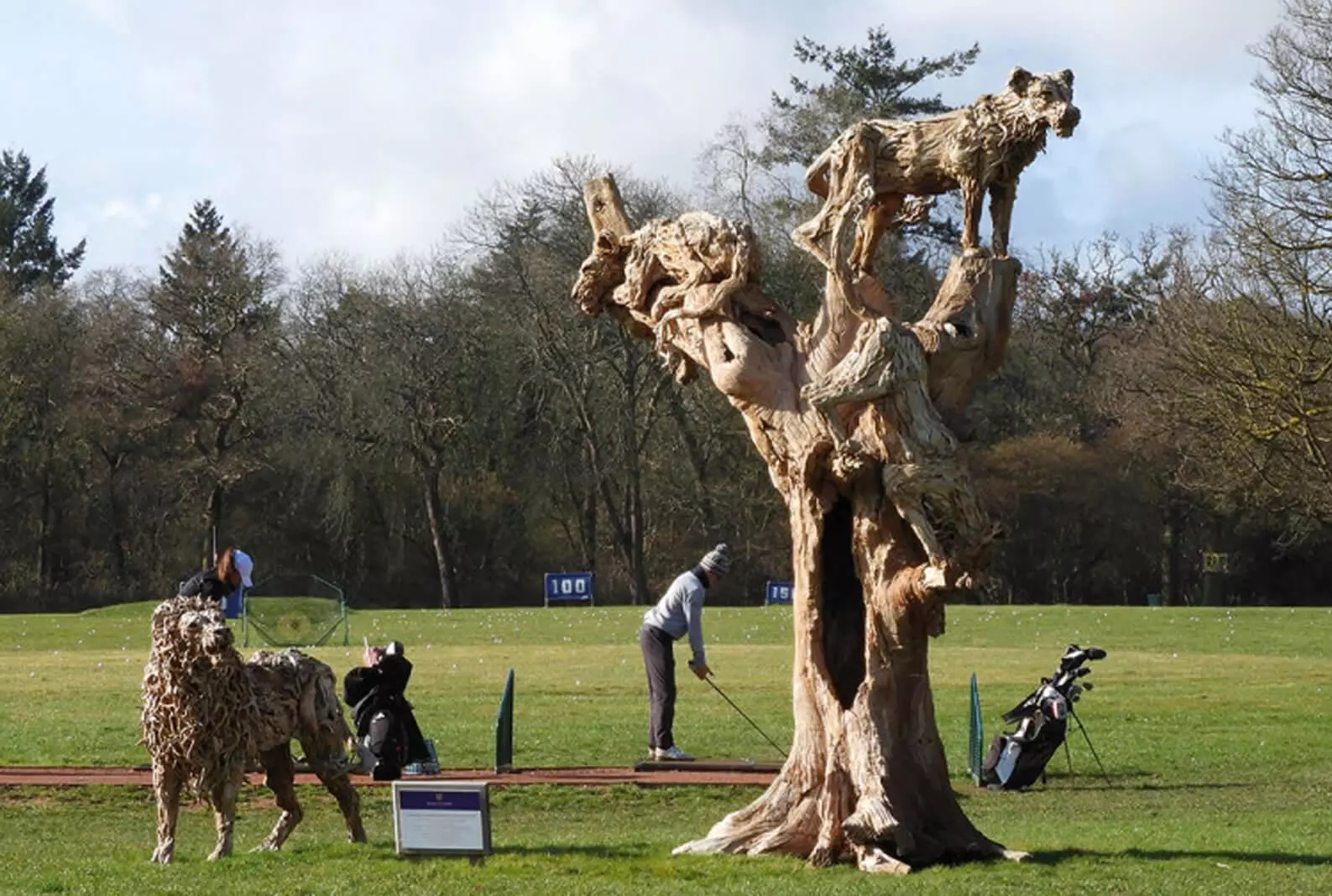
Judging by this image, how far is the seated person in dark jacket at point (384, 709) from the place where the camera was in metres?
17.0

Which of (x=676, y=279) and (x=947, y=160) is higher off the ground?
(x=947, y=160)

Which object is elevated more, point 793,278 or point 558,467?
point 793,278

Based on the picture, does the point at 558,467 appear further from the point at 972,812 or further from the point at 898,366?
the point at 898,366

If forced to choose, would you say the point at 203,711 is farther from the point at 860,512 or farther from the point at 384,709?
the point at 384,709

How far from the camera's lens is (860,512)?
38.3 ft

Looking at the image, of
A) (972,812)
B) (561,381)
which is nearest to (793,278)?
(561,381)

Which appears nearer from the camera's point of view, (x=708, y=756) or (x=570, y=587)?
(x=708, y=756)

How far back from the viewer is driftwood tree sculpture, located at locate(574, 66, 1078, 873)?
11344mm

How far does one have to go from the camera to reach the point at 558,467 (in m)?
63.0

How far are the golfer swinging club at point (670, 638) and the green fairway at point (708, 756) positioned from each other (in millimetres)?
1065

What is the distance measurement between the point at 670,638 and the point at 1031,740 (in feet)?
11.2

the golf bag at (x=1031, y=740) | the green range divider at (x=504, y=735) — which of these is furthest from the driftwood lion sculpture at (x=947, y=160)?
the green range divider at (x=504, y=735)

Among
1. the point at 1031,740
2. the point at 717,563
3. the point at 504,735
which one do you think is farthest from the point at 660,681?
the point at 1031,740

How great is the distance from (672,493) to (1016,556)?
34.2ft
